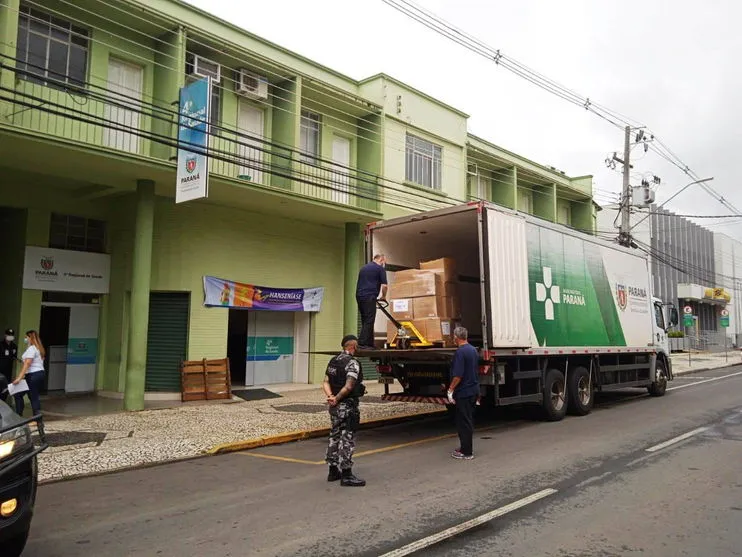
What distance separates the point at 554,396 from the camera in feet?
36.9

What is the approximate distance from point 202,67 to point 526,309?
984 cm

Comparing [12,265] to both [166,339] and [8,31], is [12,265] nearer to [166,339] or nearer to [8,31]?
[166,339]

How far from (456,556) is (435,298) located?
19.7ft

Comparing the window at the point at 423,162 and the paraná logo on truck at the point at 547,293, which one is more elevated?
the window at the point at 423,162

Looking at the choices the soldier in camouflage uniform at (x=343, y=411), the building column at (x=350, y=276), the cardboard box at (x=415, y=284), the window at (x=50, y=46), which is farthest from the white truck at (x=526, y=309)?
the window at (x=50, y=46)

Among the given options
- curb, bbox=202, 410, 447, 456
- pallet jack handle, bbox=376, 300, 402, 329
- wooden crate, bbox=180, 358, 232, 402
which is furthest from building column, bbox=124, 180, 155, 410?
pallet jack handle, bbox=376, 300, 402, 329

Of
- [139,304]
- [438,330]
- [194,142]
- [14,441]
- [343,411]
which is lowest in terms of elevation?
[343,411]

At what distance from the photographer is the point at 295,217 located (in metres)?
16.6

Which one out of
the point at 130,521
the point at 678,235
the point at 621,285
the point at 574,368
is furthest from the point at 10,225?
the point at 678,235

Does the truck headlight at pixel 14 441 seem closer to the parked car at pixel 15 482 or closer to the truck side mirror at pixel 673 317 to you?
the parked car at pixel 15 482

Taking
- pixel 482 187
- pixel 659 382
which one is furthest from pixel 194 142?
pixel 482 187

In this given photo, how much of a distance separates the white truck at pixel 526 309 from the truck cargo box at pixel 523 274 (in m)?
0.02

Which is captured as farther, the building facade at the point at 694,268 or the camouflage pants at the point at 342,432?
the building facade at the point at 694,268

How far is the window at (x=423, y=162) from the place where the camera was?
62.2ft
